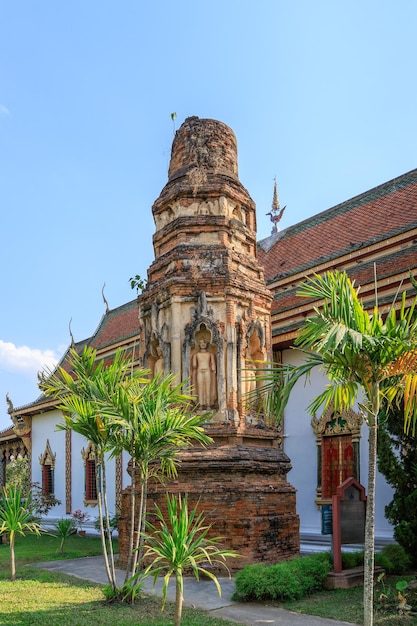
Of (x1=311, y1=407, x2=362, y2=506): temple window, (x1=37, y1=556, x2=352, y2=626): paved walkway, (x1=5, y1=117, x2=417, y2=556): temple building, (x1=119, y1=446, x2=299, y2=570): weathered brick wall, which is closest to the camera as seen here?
(x1=37, y1=556, x2=352, y2=626): paved walkway

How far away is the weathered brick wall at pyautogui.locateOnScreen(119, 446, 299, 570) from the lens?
8812mm

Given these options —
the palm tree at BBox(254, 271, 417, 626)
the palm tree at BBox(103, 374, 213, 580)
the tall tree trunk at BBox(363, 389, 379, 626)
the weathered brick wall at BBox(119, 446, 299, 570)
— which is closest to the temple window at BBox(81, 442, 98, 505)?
the weathered brick wall at BBox(119, 446, 299, 570)

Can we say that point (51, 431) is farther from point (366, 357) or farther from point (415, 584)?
point (366, 357)

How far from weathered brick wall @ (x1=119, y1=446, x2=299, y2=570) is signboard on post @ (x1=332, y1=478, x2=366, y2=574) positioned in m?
1.27

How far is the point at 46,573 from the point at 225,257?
549cm

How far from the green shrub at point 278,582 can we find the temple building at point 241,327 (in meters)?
1.22

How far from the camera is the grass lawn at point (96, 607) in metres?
6.16

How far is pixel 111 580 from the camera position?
6.98 metres

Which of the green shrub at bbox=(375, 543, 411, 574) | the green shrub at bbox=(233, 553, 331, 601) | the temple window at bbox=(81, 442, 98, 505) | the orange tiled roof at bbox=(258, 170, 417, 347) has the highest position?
the orange tiled roof at bbox=(258, 170, 417, 347)

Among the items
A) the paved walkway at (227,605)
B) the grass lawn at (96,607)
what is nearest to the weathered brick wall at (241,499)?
the paved walkway at (227,605)

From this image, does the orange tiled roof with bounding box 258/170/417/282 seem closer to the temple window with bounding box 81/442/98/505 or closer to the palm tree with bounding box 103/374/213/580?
the palm tree with bounding box 103/374/213/580

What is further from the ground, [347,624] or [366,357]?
[366,357]

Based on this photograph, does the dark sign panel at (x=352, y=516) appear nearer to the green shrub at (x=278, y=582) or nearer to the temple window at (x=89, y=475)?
the green shrub at (x=278, y=582)

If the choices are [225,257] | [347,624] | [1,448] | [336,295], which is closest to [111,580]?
[347,624]
